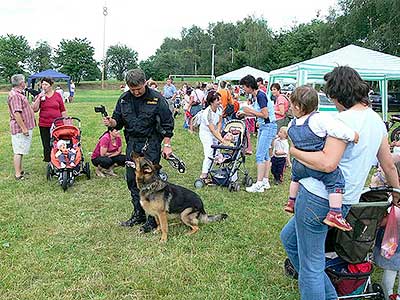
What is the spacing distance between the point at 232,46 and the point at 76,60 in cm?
3088

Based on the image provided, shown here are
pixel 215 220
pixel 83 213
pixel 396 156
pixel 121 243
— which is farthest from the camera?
pixel 83 213

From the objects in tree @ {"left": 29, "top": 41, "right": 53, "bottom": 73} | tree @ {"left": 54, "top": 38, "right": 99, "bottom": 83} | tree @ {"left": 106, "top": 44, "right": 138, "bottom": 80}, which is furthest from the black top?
tree @ {"left": 106, "top": 44, "right": 138, "bottom": 80}

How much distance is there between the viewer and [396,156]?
132 inches

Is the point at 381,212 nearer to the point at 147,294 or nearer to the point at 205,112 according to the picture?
the point at 147,294

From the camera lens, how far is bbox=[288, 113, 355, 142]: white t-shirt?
92.4 inches

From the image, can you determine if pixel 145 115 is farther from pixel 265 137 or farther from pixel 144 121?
pixel 265 137

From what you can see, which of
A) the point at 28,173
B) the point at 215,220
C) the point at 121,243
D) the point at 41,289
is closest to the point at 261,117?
the point at 215,220

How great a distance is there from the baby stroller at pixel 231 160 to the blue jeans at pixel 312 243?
382 centimetres

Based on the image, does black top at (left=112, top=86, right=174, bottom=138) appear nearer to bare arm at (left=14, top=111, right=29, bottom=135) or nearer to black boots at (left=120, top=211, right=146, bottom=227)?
black boots at (left=120, top=211, right=146, bottom=227)

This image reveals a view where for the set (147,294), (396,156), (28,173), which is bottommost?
(147,294)

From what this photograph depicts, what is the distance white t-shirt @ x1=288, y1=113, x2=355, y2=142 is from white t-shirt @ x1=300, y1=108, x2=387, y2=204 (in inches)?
4.2

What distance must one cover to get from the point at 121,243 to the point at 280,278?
70.5 inches

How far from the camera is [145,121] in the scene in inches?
182

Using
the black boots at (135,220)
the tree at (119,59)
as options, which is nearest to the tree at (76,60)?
the tree at (119,59)
